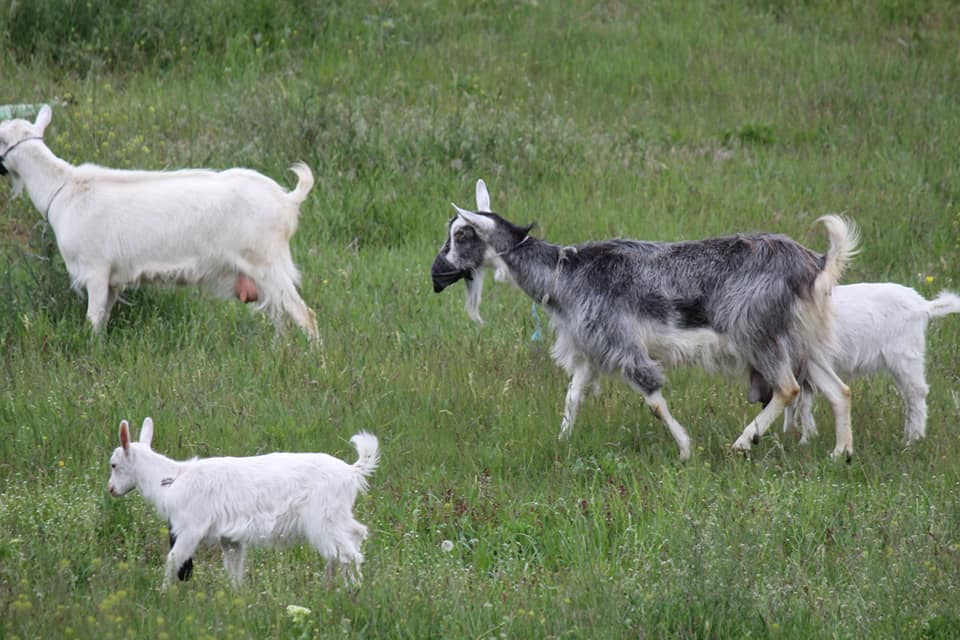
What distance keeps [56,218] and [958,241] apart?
314 inches

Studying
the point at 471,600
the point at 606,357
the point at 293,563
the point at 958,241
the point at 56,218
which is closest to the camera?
the point at 471,600

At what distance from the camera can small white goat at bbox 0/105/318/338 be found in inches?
366

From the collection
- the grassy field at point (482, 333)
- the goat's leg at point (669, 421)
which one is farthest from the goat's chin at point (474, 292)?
the goat's leg at point (669, 421)

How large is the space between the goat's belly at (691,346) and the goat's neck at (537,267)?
704mm

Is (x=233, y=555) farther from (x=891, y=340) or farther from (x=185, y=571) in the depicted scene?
(x=891, y=340)

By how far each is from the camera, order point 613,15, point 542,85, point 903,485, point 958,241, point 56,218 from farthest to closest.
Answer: point 613,15, point 542,85, point 958,241, point 56,218, point 903,485

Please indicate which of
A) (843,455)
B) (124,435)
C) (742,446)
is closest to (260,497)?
(124,435)

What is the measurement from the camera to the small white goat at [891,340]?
818 cm

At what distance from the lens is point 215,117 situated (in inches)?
530

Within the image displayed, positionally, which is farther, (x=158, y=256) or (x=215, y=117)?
(x=215, y=117)

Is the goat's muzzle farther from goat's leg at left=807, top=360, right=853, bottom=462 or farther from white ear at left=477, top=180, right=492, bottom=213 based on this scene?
goat's leg at left=807, top=360, right=853, bottom=462

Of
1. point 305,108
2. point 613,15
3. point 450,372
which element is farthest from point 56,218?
point 613,15

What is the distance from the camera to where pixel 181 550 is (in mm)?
5867

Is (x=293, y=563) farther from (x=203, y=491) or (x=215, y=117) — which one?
(x=215, y=117)
